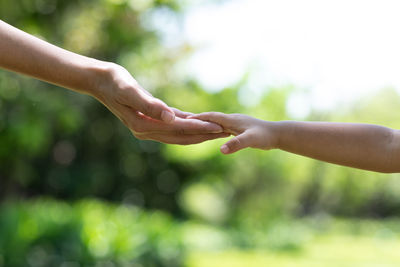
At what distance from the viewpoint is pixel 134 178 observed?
1360 centimetres

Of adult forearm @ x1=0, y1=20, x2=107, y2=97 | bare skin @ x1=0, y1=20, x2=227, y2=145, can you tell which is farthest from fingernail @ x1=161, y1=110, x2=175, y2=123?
adult forearm @ x1=0, y1=20, x2=107, y2=97

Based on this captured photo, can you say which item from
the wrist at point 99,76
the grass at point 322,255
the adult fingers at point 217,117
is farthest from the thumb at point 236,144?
the grass at point 322,255

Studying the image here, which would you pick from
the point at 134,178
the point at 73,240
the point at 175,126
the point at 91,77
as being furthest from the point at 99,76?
the point at 134,178

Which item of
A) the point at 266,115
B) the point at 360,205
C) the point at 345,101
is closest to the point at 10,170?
the point at 266,115

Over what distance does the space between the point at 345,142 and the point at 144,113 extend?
60 centimetres

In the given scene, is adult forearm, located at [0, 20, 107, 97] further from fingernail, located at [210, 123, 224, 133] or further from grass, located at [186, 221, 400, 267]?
grass, located at [186, 221, 400, 267]

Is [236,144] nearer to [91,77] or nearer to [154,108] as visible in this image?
[154,108]

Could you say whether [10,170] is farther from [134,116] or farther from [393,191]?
[393,191]

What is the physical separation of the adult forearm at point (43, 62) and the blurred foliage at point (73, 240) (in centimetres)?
311

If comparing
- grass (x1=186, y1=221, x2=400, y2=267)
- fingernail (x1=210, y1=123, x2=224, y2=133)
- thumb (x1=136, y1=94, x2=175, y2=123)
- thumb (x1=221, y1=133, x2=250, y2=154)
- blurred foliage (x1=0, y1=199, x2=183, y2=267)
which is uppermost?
grass (x1=186, y1=221, x2=400, y2=267)

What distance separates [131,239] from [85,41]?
18.8 feet

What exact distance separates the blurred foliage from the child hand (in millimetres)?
3219

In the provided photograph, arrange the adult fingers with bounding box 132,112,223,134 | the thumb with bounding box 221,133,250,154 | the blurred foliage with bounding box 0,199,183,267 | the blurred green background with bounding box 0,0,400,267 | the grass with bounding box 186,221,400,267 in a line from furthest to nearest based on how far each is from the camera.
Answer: the grass with bounding box 186,221,400,267, the blurred green background with bounding box 0,0,400,267, the blurred foliage with bounding box 0,199,183,267, the adult fingers with bounding box 132,112,223,134, the thumb with bounding box 221,133,250,154

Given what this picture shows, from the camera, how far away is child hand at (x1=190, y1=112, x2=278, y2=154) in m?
1.52
